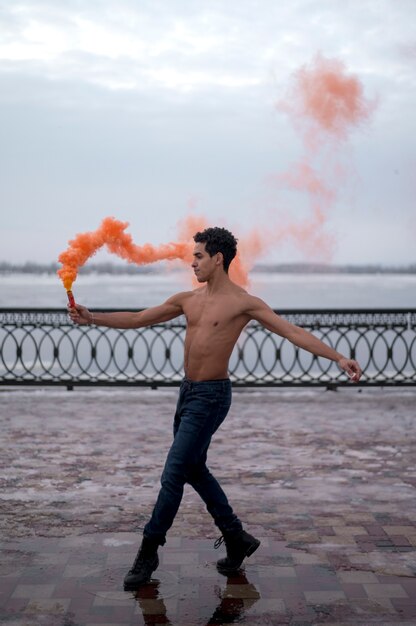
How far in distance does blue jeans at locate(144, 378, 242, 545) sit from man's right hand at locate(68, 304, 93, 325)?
693mm

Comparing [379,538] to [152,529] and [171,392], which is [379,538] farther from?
[171,392]

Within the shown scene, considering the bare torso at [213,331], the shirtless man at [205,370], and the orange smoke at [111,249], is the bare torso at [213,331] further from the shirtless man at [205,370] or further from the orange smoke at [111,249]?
the orange smoke at [111,249]

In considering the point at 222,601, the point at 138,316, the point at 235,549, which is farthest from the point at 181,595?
the point at 138,316

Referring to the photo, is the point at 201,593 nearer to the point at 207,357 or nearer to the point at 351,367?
the point at 207,357

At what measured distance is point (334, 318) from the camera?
1433 centimetres

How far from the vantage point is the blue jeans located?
5.07m

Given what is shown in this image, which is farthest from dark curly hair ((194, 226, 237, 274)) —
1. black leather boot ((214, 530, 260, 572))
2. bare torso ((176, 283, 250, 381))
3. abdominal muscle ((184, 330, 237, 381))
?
black leather boot ((214, 530, 260, 572))

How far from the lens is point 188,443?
509 cm

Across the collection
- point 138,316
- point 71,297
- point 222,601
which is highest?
point 71,297

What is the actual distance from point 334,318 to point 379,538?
8.48 meters

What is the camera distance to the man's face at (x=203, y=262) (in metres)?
5.27

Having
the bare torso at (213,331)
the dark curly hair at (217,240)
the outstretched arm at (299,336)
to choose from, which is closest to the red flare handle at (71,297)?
the bare torso at (213,331)

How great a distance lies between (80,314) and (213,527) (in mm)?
1844

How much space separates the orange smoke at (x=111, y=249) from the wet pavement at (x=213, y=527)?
5.63 feet
